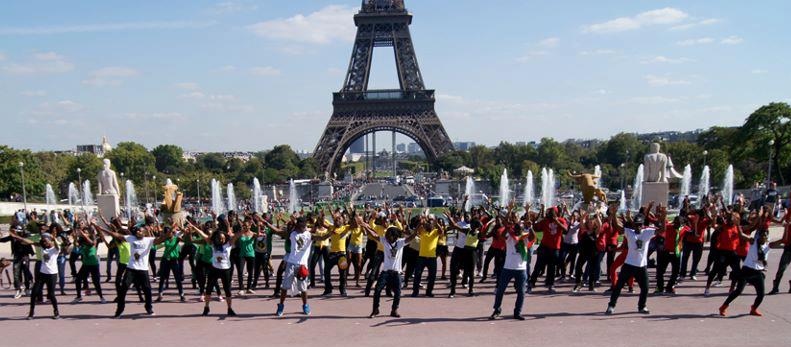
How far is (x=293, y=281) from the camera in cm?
1030

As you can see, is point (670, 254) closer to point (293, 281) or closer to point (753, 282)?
point (753, 282)

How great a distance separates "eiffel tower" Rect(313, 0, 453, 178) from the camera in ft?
267

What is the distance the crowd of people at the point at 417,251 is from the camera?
995 centimetres

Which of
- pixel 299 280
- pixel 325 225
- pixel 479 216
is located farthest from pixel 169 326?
pixel 479 216

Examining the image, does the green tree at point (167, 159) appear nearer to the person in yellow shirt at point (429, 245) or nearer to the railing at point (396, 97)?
the railing at point (396, 97)

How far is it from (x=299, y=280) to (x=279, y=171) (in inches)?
3406

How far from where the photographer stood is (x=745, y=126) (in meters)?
47.8

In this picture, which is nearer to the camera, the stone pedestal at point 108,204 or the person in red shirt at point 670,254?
the person in red shirt at point 670,254

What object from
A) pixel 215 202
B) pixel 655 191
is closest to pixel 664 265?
pixel 655 191

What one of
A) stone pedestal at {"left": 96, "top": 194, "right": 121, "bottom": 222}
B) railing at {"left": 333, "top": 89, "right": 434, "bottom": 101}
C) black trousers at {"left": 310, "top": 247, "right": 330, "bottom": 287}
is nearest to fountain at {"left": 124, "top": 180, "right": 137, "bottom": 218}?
stone pedestal at {"left": 96, "top": 194, "right": 121, "bottom": 222}

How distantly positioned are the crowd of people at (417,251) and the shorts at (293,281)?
0.7 inches

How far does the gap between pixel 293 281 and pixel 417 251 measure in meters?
2.91

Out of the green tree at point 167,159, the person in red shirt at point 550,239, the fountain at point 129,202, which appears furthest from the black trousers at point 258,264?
the green tree at point 167,159

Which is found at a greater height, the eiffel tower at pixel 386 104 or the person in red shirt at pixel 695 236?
the eiffel tower at pixel 386 104
